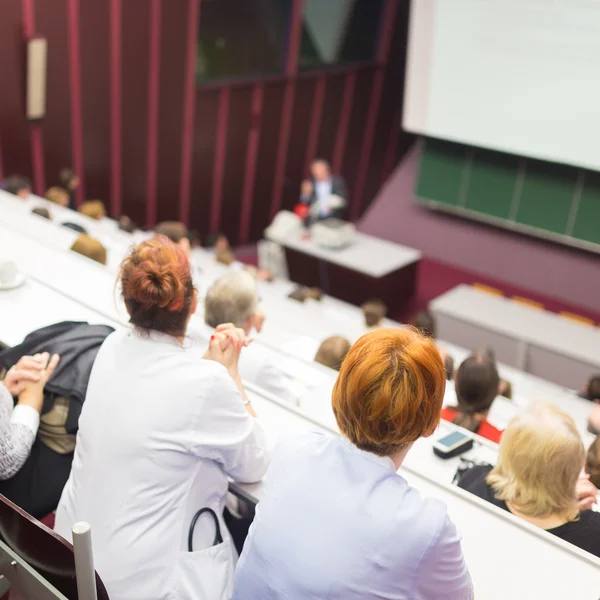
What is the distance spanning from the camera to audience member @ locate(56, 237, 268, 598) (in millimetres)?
1665

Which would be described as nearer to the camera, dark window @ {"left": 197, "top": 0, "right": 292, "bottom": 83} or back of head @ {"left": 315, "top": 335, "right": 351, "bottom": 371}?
back of head @ {"left": 315, "top": 335, "right": 351, "bottom": 371}

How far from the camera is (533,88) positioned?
6.72 meters

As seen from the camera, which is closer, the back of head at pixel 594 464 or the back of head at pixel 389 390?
the back of head at pixel 389 390

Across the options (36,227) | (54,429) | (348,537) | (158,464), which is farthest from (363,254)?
(348,537)

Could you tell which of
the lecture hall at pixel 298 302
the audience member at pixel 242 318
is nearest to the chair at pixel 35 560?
the lecture hall at pixel 298 302

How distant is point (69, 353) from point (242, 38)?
5.64m

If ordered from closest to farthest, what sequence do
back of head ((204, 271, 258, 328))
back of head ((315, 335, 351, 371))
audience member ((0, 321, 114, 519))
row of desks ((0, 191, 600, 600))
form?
row of desks ((0, 191, 600, 600)), audience member ((0, 321, 114, 519)), back of head ((204, 271, 258, 328)), back of head ((315, 335, 351, 371))

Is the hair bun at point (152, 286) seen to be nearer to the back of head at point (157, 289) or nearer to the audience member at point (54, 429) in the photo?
the back of head at point (157, 289)

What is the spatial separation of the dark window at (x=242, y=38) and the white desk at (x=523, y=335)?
119 inches

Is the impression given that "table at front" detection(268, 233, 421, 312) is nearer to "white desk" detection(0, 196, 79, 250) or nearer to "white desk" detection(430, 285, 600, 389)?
"white desk" detection(430, 285, 600, 389)

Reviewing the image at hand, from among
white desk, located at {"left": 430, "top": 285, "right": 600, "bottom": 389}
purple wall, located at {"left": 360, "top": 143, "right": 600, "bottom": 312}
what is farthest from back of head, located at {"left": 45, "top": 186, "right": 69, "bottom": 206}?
purple wall, located at {"left": 360, "top": 143, "right": 600, "bottom": 312}

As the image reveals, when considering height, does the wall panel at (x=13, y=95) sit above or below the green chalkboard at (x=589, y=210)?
above

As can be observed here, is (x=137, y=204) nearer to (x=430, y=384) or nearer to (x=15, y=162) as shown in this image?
(x=15, y=162)

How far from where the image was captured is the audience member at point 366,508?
1.33 meters
